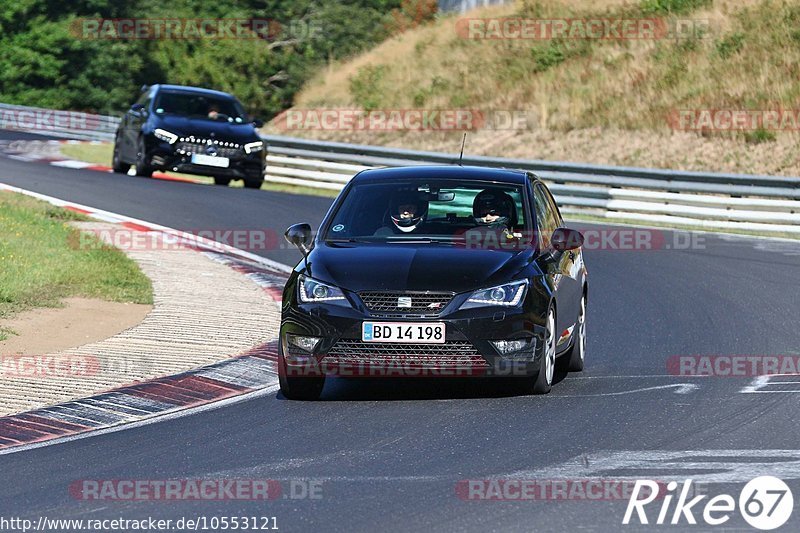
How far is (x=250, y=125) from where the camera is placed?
91.9 ft

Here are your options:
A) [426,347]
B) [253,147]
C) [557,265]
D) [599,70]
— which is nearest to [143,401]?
[426,347]

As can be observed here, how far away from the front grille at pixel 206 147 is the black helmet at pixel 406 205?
16.0 m

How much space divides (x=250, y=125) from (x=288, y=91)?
Result: 43.6m

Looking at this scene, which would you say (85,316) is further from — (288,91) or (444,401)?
(288,91)

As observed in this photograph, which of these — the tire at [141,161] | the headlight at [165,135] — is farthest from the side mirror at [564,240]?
the tire at [141,161]

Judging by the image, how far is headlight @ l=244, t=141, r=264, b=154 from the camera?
89.7ft

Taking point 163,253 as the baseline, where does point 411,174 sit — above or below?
above

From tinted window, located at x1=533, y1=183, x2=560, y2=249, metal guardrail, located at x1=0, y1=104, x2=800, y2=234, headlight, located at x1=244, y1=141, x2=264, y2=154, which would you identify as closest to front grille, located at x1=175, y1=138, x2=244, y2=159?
headlight, located at x1=244, y1=141, x2=264, y2=154

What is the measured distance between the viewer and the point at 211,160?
27.0 metres

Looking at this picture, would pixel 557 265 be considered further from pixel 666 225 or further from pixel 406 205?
pixel 666 225

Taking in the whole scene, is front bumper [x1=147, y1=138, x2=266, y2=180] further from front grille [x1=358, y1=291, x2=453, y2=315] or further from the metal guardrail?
front grille [x1=358, y1=291, x2=453, y2=315]

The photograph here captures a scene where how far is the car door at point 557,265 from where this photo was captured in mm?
10734

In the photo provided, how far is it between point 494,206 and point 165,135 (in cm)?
1647

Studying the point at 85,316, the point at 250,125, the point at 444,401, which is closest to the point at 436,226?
the point at 444,401
